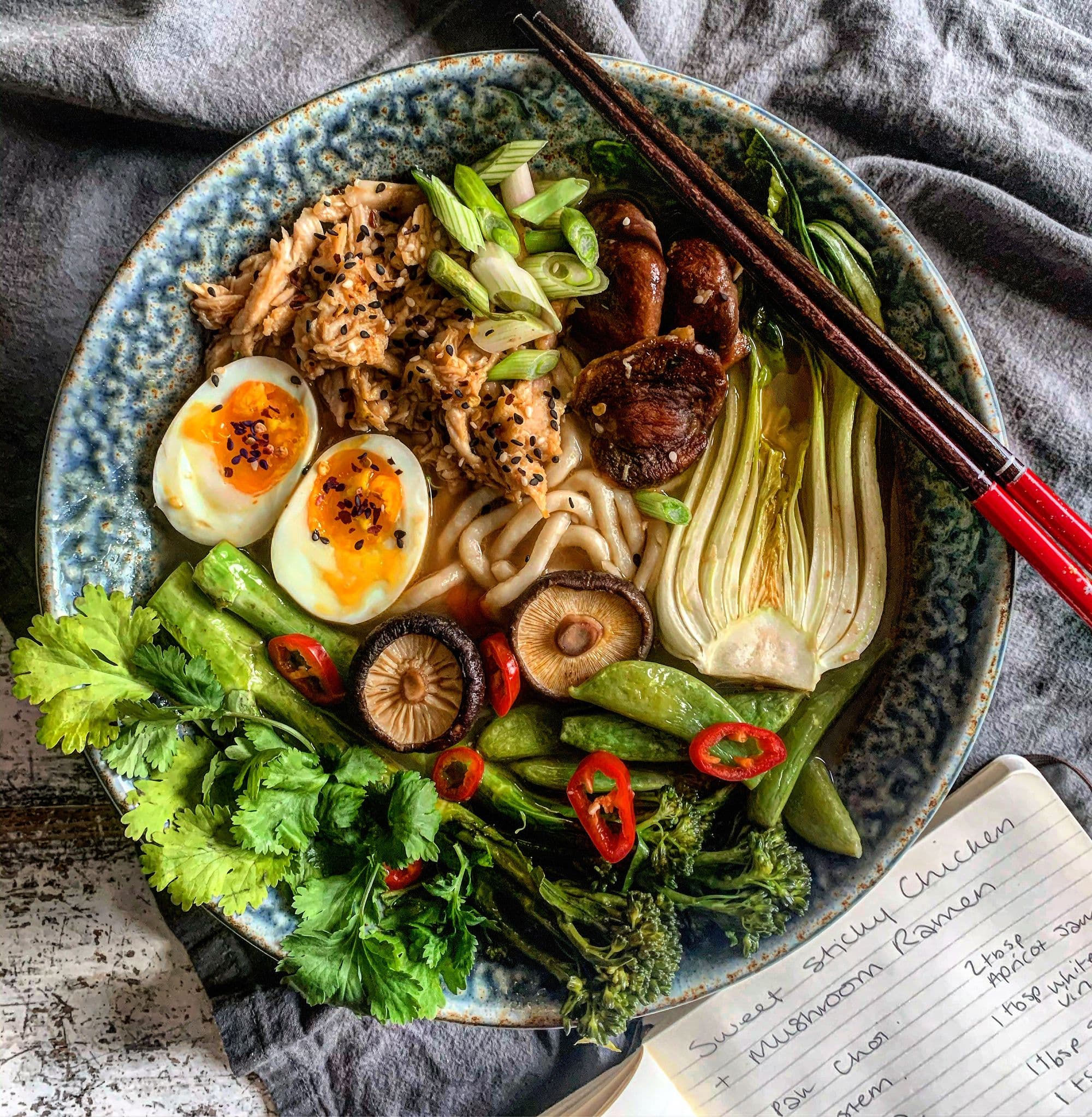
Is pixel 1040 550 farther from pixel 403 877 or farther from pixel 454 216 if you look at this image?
pixel 403 877

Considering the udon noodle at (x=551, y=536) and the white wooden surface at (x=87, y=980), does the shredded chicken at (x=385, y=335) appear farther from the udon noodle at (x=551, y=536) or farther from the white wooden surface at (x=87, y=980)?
the white wooden surface at (x=87, y=980)

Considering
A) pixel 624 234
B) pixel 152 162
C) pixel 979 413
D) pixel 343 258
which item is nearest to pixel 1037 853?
pixel 979 413

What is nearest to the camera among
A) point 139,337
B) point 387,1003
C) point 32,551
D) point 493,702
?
point 387,1003

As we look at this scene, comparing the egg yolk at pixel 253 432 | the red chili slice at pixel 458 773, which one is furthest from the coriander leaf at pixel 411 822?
the egg yolk at pixel 253 432

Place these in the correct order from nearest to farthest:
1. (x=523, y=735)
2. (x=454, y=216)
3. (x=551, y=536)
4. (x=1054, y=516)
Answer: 1. (x=1054, y=516)
2. (x=454, y=216)
3. (x=523, y=735)
4. (x=551, y=536)

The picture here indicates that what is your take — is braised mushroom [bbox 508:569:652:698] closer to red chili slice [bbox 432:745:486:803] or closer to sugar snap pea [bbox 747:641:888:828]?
red chili slice [bbox 432:745:486:803]

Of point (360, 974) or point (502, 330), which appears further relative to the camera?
point (502, 330)

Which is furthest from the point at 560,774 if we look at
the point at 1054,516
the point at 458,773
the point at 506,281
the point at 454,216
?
the point at 454,216

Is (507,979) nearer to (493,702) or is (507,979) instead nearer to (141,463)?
(493,702)
